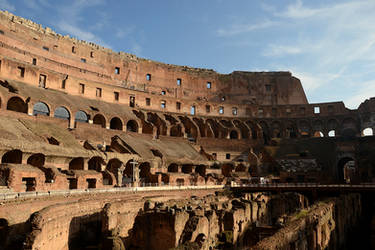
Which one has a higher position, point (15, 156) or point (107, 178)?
point (15, 156)

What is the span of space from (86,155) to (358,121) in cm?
4980

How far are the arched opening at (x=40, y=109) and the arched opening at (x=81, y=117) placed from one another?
13.1 ft

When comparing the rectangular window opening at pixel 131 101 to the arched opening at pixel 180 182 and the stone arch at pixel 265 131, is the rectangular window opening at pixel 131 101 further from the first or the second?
the stone arch at pixel 265 131

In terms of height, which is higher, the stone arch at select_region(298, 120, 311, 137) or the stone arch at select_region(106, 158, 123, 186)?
the stone arch at select_region(298, 120, 311, 137)

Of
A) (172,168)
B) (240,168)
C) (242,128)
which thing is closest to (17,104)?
(172,168)

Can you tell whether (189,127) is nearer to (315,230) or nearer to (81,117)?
(81,117)

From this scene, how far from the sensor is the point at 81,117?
1512 inches

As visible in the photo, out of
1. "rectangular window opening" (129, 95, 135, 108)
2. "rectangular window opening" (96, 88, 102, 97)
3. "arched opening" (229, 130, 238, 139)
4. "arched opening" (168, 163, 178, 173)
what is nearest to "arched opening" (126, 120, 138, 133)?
"rectangular window opening" (129, 95, 135, 108)

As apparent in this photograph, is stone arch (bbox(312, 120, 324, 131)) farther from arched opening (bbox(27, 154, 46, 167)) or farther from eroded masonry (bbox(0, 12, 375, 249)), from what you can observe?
arched opening (bbox(27, 154, 46, 167))

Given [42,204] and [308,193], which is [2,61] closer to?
[42,204]

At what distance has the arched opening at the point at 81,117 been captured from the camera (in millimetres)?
37931

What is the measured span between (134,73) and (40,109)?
2625 centimetres

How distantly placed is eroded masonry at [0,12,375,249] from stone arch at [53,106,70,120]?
13cm

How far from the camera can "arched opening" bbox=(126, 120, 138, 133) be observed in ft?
149
